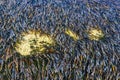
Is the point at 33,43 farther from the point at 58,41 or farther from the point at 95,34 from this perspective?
the point at 95,34

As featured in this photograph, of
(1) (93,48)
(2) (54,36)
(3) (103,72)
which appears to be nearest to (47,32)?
(2) (54,36)

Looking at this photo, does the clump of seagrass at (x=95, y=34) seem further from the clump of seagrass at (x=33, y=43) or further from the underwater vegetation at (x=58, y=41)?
the clump of seagrass at (x=33, y=43)

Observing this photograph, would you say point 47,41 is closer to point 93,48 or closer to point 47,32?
point 47,32

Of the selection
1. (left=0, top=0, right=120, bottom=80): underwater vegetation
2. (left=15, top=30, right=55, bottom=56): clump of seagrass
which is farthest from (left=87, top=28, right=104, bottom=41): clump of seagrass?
(left=15, top=30, right=55, bottom=56): clump of seagrass

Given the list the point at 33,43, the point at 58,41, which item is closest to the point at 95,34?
the point at 58,41

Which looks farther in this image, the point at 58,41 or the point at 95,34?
the point at 95,34

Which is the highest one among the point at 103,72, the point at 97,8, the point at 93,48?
the point at 97,8

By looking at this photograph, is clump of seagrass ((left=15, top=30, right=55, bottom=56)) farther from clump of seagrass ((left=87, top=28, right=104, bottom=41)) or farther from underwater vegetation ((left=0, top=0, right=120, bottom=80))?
clump of seagrass ((left=87, top=28, right=104, bottom=41))

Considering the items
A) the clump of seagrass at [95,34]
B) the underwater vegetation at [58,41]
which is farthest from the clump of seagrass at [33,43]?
the clump of seagrass at [95,34]
